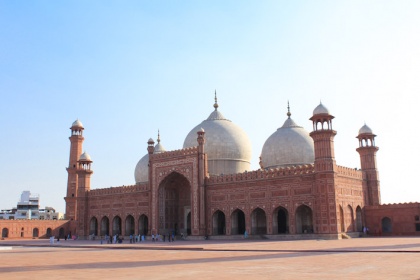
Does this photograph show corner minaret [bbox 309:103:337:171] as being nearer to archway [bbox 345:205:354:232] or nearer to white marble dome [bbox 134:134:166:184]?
archway [bbox 345:205:354:232]

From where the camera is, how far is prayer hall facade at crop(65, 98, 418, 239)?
2244 cm

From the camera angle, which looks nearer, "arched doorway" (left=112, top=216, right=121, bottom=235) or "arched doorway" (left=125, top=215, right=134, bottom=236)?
"arched doorway" (left=125, top=215, right=134, bottom=236)

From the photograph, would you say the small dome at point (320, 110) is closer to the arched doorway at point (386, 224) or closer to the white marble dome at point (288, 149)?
the white marble dome at point (288, 149)

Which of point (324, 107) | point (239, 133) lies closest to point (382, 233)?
point (324, 107)

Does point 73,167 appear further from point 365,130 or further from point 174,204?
point 365,130

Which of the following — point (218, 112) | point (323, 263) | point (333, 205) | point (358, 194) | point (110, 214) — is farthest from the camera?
point (218, 112)

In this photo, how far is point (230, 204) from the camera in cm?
2547

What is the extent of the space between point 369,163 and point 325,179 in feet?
18.1

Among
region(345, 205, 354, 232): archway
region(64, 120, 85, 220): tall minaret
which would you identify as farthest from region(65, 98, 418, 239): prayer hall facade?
region(64, 120, 85, 220): tall minaret

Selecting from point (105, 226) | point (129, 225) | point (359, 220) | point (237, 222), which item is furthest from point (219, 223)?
point (105, 226)

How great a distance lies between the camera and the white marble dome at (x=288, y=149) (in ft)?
94.6

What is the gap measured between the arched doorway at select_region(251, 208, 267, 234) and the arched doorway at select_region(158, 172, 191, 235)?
17.2 feet

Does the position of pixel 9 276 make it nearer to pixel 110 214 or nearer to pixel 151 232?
pixel 151 232

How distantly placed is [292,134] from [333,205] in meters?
8.92
